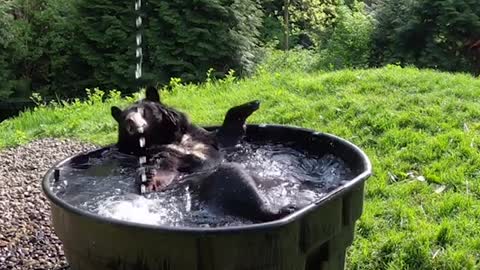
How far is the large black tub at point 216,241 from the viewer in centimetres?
161

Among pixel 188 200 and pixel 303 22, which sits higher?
pixel 188 200

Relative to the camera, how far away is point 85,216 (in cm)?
174

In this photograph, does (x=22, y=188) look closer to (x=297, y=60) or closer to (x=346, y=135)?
(x=346, y=135)

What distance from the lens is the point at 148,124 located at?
244 centimetres

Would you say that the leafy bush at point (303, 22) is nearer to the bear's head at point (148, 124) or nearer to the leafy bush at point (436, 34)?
the leafy bush at point (436, 34)

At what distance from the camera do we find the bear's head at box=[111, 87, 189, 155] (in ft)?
7.66

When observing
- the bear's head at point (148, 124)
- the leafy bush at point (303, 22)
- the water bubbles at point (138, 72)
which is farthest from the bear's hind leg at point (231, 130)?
the leafy bush at point (303, 22)

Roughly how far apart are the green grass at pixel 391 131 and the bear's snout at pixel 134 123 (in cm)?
124

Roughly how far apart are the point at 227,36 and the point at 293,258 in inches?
259

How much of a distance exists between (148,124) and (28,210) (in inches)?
62.0

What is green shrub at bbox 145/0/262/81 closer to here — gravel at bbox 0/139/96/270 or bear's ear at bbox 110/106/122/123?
gravel at bbox 0/139/96/270

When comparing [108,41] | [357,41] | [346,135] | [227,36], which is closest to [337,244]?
[346,135]

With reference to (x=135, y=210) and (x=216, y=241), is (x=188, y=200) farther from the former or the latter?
(x=216, y=241)

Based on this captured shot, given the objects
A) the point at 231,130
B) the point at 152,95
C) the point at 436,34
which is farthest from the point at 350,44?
the point at 152,95
